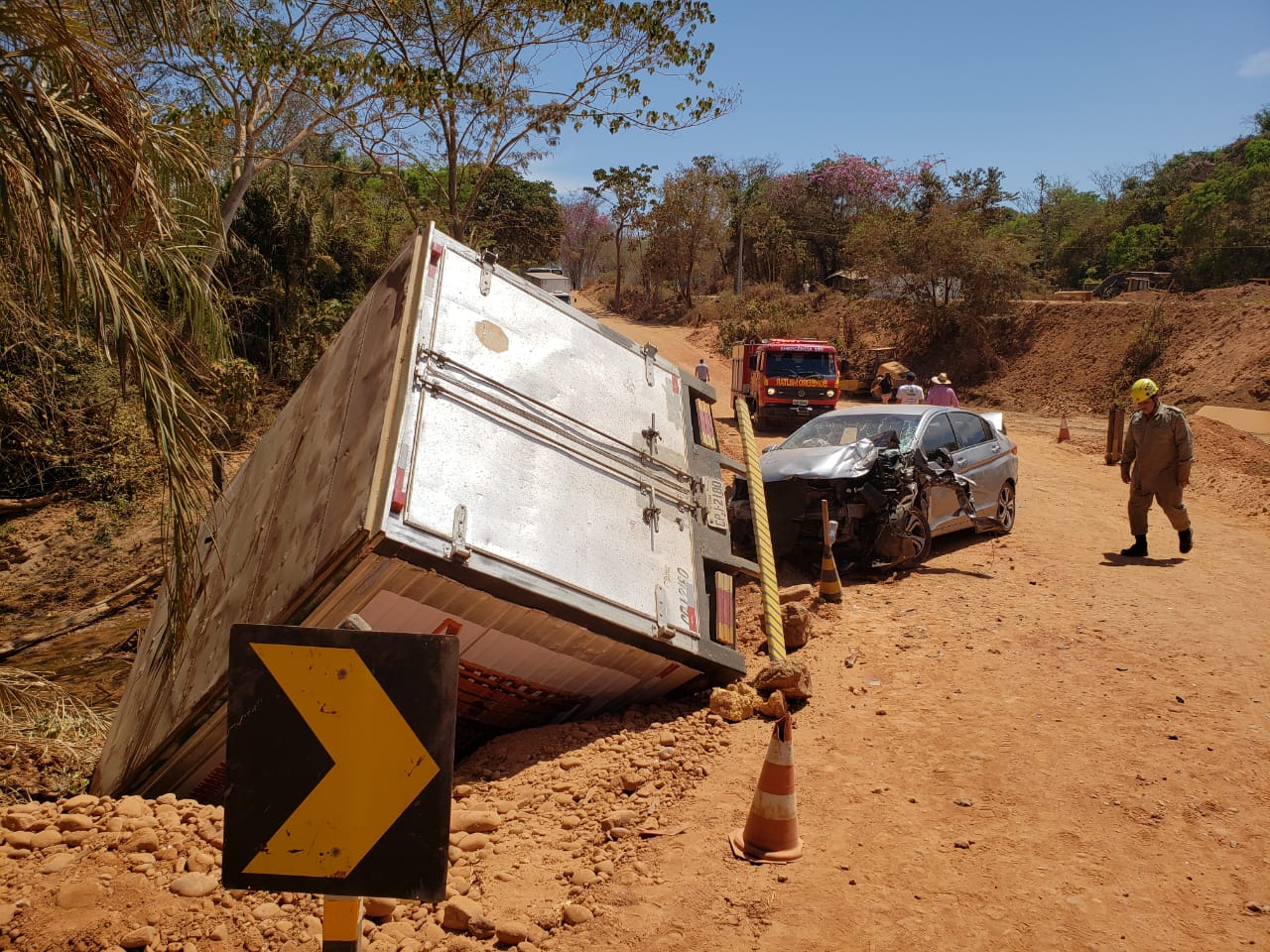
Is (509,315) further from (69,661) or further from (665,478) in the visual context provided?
(69,661)

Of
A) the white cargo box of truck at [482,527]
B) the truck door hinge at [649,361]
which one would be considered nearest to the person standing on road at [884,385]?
the truck door hinge at [649,361]

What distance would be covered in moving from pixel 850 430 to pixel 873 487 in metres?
1.30

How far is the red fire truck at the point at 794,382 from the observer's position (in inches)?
813

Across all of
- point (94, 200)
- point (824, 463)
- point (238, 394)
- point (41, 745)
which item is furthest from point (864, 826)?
point (238, 394)

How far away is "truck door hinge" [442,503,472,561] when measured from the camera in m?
4.23

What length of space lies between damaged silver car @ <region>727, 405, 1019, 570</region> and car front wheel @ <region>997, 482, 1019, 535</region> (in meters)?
0.56

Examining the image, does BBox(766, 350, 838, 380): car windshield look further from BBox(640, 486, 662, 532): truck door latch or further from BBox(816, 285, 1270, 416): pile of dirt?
BBox(640, 486, 662, 532): truck door latch

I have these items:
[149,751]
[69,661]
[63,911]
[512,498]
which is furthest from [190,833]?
[69,661]

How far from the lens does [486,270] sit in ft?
18.7

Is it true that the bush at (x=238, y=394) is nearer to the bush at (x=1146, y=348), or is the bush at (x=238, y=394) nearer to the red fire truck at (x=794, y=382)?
the red fire truck at (x=794, y=382)

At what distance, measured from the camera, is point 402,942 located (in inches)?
130

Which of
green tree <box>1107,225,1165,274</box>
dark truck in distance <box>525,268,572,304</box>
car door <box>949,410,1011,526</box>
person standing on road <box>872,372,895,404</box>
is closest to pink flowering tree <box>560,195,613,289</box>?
dark truck in distance <box>525,268,572,304</box>

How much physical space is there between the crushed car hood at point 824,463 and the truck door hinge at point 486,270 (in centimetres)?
383

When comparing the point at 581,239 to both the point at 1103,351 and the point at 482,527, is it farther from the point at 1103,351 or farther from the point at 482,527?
the point at 482,527
